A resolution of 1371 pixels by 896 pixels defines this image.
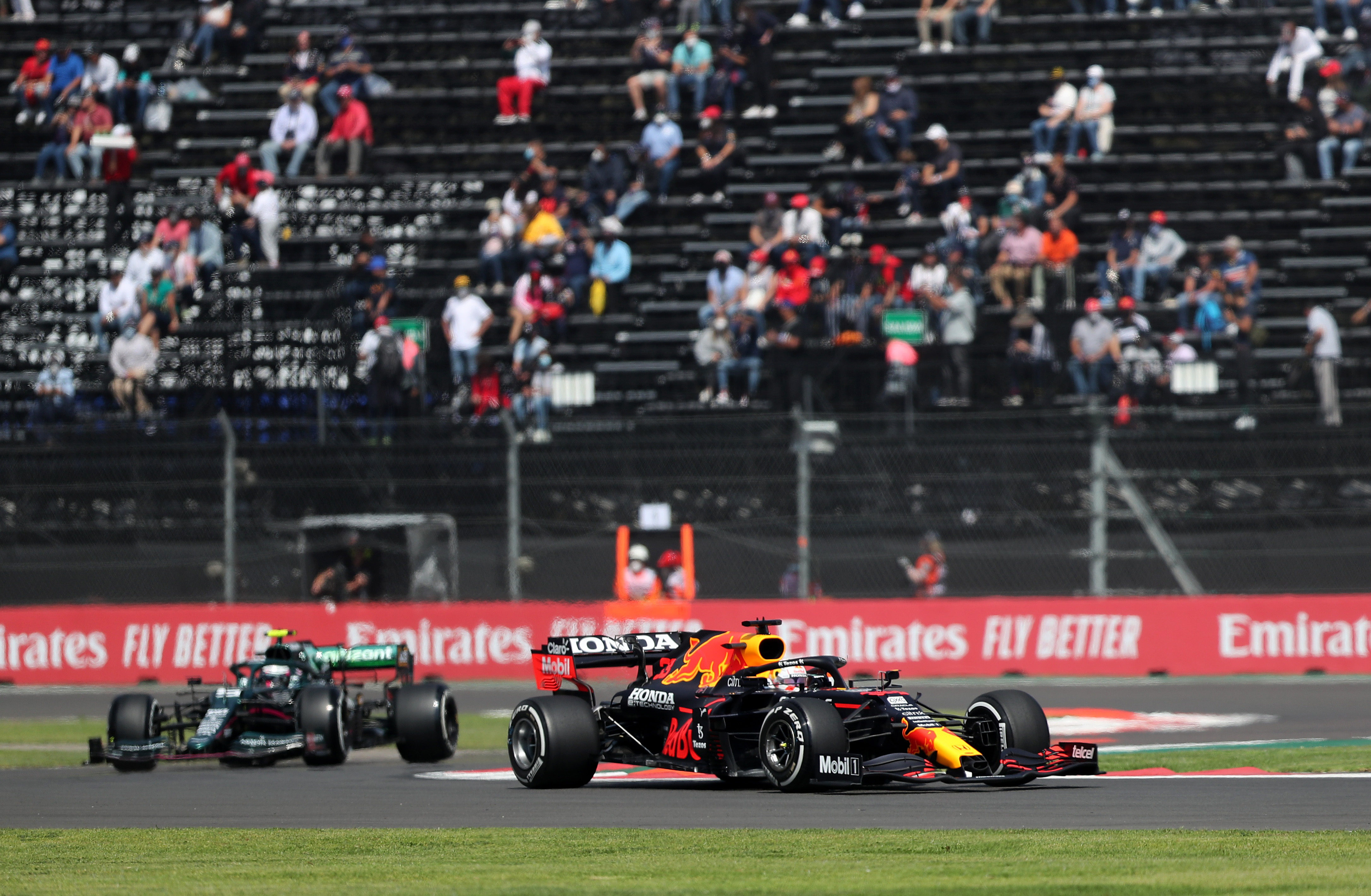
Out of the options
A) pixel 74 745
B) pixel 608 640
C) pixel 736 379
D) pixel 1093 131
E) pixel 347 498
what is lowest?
pixel 74 745

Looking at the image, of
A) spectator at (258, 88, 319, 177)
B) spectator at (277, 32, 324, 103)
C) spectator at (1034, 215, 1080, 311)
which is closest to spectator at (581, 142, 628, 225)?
spectator at (258, 88, 319, 177)

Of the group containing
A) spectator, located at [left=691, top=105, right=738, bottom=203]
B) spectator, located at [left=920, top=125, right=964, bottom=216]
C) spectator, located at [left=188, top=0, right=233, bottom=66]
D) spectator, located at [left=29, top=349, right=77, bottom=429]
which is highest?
spectator, located at [left=188, top=0, right=233, bottom=66]

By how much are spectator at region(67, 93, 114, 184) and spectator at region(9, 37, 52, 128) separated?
1041 millimetres

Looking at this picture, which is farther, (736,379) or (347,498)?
Result: (736,379)

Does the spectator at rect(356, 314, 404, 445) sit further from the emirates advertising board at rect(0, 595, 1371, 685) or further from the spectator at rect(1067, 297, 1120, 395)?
the spectator at rect(1067, 297, 1120, 395)

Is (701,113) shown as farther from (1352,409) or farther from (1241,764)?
(1241,764)

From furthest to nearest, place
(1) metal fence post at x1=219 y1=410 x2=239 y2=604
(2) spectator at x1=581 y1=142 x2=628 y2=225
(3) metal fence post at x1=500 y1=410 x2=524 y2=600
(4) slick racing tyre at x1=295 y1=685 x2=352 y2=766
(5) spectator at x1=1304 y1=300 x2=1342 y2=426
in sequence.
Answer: (2) spectator at x1=581 y1=142 x2=628 y2=225 → (1) metal fence post at x1=219 y1=410 x2=239 y2=604 → (3) metal fence post at x1=500 y1=410 x2=524 y2=600 → (5) spectator at x1=1304 y1=300 x2=1342 y2=426 → (4) slick racing tyre at x1=295 y1=685 x2=352 y2=766

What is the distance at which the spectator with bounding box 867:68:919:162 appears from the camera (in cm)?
2844

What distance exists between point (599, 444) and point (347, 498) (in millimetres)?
3032

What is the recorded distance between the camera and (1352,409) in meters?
19.7

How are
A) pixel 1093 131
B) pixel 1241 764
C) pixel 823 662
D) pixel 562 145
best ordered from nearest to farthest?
pixel 823 662, pixel 1241 764, pixel 1093 131, pixel 562 145

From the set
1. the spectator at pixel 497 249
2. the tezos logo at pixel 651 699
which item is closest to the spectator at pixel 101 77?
the spectator at pixel 497 249

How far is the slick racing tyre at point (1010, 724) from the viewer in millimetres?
11266

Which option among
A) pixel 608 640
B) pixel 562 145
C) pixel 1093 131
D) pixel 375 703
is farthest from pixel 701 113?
pixel 608 640
